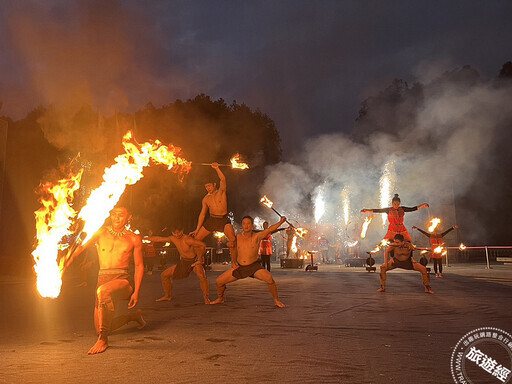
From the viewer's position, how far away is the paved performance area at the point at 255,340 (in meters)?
3.51

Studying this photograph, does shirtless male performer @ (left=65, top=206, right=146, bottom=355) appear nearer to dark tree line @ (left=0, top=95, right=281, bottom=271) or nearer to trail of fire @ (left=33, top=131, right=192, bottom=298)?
trail of fire @ (left=33, top=131, right=192, bottom=298)

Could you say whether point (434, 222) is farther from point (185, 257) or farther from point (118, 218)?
point (118, 218)

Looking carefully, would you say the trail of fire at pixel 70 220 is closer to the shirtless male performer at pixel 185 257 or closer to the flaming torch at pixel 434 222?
the shirtless male performer at pixel 185 257

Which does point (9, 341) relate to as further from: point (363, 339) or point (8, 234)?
point (8, 234)

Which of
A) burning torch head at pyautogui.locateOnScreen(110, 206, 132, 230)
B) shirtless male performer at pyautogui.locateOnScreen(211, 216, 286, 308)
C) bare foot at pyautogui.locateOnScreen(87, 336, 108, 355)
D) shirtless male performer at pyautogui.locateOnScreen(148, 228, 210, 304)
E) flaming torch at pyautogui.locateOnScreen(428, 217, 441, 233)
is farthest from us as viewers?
flaming torch at pyautogui.locateOnScreen(428, 217, 441, 233)

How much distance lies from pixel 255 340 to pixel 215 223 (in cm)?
423

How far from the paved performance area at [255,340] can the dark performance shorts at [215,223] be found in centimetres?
154

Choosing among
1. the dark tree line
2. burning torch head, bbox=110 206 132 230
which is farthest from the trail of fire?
the dark tree line

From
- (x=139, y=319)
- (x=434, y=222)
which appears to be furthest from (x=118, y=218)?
(x=434, y=222)

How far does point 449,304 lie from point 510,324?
199cm

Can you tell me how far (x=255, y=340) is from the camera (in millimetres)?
4754

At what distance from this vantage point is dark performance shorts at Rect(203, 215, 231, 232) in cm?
865

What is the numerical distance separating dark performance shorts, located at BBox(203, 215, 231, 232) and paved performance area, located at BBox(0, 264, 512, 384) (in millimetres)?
1536

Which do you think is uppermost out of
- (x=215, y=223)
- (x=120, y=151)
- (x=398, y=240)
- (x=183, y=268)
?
(x=120, y=151)
